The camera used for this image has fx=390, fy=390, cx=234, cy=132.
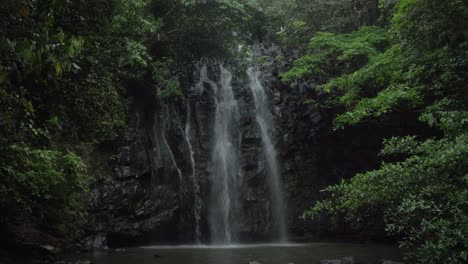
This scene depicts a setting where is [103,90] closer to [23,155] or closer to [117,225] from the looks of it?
[117,225]

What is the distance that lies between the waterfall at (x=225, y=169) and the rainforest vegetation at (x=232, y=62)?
185 cm

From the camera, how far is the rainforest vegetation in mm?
5199

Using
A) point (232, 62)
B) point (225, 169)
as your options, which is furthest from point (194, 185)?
point (232, 62)

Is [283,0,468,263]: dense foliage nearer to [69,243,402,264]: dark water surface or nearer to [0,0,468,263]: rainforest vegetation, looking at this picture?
[0,0,468,263]: rainforest vegetation

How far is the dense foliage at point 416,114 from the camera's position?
18.0 feet

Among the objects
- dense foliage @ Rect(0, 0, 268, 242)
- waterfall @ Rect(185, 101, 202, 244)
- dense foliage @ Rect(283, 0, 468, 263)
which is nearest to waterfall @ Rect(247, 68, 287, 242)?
dense foliage @ Rect(283, 0, 468, 263)

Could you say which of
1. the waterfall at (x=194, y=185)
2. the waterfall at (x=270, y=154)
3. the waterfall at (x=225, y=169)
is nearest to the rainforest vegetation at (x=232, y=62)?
the waterfall at (x=194, y=185)

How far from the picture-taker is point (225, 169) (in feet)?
49.3

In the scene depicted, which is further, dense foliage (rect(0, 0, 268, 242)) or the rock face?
the rock face

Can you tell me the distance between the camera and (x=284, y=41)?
55.1ft

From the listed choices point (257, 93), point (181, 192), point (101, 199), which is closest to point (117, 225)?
point (101, 199)

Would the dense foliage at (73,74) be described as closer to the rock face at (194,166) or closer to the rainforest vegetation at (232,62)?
the rainforest vegetation at (232,62)

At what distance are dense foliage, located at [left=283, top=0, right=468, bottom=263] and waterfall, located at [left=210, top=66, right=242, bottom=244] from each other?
3.20 m

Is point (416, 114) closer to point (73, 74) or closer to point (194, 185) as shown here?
point (194, 185)
